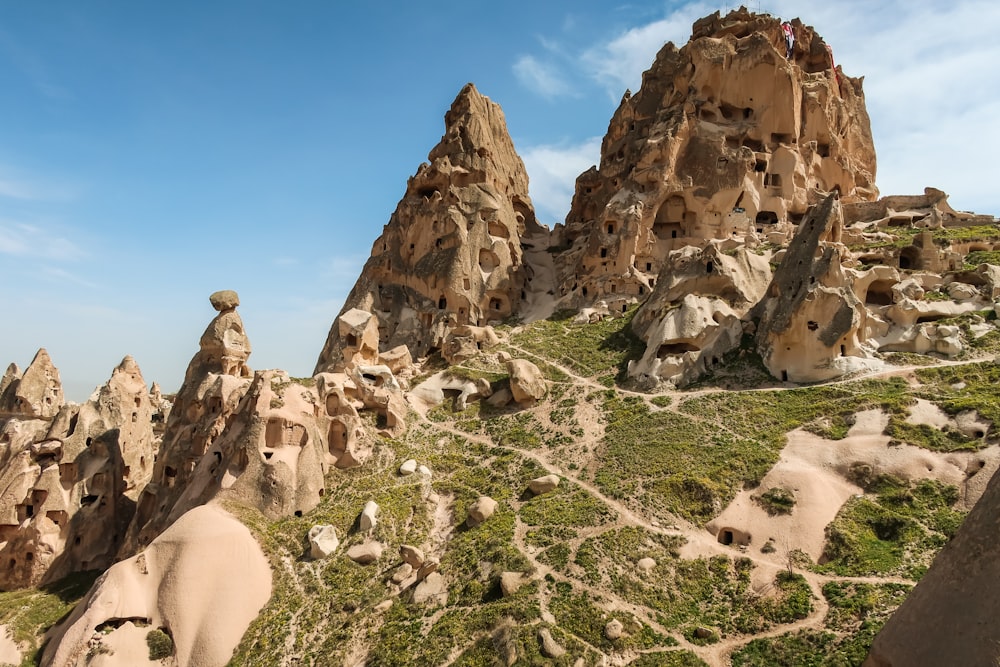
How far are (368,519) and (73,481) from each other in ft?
69.2

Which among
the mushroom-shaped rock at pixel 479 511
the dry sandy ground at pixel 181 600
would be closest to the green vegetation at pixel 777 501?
the mushroom-shaped rock at pixel 479 511

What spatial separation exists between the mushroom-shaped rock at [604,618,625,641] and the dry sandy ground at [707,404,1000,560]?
7353 mm

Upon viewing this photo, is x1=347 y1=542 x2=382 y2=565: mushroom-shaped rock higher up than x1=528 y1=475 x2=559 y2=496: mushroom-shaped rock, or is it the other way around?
x1=528 y1=475 x2=559 y2=496: mushroom-shaped rock

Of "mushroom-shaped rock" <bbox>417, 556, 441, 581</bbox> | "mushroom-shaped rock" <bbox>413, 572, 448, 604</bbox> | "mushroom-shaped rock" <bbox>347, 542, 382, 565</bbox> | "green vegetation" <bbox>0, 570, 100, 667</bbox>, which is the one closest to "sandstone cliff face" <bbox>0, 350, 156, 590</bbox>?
"green vegetation" <bbox>0, 570, 100, 667</bbox>

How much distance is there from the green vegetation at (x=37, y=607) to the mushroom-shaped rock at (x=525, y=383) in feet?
84.8

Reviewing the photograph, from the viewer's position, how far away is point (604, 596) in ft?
85.6

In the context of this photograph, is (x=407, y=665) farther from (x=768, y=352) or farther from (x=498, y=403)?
(x=768, y=352)

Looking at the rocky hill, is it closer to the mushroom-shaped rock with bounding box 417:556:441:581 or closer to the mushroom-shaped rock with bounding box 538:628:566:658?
the mushroom-shaped rock with bounding box 538:628:566:658

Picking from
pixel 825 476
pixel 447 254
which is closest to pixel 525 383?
pixel 825 476

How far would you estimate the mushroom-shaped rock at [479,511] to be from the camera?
32344mm

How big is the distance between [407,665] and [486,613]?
3328mm

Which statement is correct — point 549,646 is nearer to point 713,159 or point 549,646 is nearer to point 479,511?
point 479,511

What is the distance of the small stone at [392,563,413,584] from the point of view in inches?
1164

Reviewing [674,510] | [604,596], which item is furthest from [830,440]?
[604,596]
